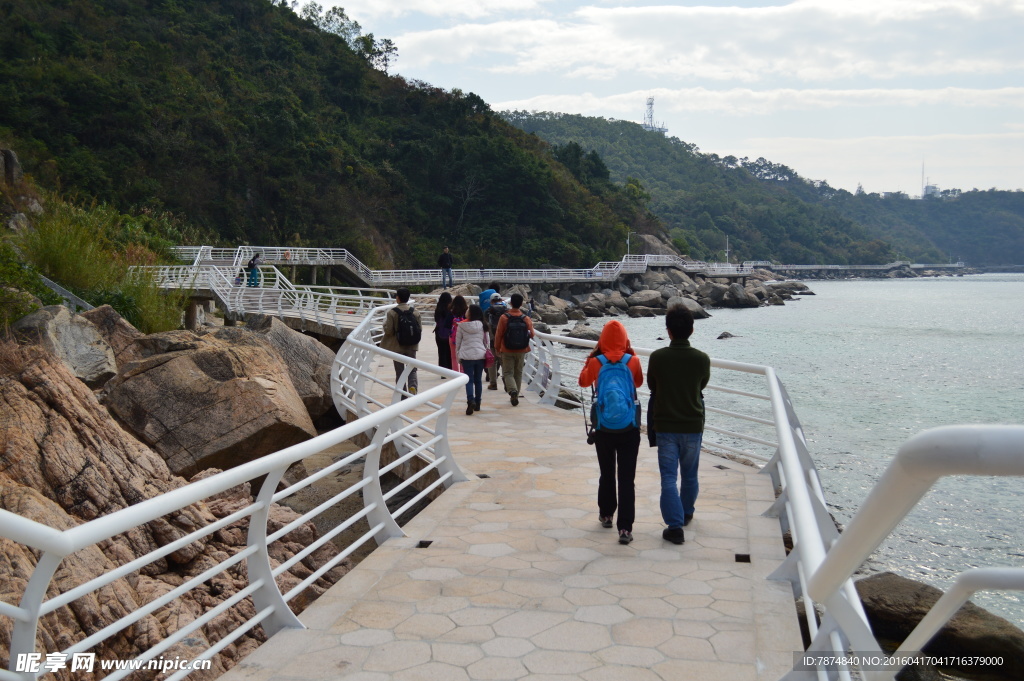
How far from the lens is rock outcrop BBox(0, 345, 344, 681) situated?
4.18m

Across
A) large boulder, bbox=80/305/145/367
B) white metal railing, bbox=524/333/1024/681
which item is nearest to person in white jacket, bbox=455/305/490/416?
large boulder, bbox=80/305/145/367

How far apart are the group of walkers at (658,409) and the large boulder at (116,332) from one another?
10001mm

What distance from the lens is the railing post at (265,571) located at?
3.82 meters

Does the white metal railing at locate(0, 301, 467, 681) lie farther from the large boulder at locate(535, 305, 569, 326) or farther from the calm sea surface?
the large boulder at locate(535, 305, 569, 326)

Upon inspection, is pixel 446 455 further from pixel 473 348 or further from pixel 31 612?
pixel 31 612

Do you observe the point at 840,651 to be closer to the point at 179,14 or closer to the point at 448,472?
the point at 448,472

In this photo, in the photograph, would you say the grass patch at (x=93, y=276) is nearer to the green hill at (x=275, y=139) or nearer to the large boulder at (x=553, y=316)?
the large boulder at (x=553, y=316)

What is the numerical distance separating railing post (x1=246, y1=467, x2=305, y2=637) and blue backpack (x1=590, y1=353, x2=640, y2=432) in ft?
7.34

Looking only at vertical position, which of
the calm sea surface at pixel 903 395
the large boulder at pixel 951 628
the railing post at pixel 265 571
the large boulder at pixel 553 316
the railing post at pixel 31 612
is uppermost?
the railing post at pixel 31 612

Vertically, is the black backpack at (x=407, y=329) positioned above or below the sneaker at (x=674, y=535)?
above

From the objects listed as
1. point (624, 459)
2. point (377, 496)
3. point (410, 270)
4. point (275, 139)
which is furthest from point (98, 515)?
point (275, 139)

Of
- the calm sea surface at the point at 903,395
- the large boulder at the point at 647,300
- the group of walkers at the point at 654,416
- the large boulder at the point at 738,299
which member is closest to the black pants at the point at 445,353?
the calm sea surface at the point at 903,395

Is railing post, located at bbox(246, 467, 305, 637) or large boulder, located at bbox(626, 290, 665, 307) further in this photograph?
large boulder, located at bbox(626, 290, 665, 307)

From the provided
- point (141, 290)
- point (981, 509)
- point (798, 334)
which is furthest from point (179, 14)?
point (981, 509)
